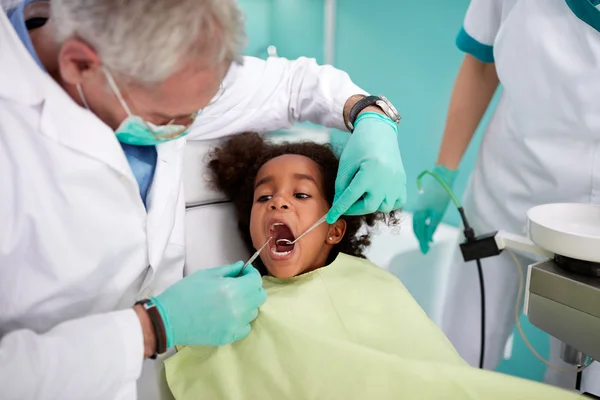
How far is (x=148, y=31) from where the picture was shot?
26.5 inches

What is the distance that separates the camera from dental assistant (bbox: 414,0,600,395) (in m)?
1.17

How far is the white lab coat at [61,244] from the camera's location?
729 millimetres

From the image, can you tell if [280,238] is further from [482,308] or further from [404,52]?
[404,52]

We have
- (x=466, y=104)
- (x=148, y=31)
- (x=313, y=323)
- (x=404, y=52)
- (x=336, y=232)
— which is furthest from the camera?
Answer: (x=404, y=52)

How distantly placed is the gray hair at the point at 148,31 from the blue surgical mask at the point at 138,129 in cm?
6

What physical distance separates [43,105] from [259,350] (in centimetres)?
67

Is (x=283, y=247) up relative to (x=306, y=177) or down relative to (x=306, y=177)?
down

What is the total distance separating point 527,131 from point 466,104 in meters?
0.32

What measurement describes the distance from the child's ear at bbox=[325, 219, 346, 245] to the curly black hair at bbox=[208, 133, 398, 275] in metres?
0.03

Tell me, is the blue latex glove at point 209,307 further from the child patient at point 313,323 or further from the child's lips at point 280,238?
the child's lips at point 280,238

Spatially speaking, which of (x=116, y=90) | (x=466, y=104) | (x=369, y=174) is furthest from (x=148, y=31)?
(x=466, y=104)

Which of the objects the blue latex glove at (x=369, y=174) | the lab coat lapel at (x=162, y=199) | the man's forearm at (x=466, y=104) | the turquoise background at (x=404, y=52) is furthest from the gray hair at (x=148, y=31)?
the turquoise background at (x=404, y=52)

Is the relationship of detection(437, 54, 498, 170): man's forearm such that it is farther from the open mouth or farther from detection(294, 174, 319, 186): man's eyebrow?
the open mouth

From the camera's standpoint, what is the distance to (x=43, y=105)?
0.77m
